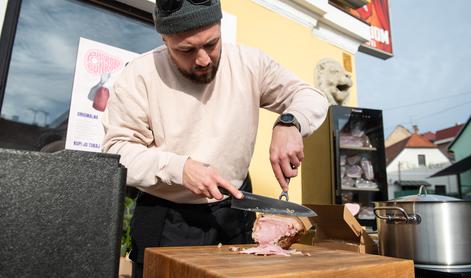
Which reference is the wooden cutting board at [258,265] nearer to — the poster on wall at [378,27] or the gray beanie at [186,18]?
the gray beanie at [186,18]

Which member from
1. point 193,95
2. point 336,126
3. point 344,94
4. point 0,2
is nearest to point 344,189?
point 336,126

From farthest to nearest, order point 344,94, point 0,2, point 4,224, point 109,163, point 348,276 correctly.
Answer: point 344,94, point 0,2, point 348,276, point 109,163, point 4,224

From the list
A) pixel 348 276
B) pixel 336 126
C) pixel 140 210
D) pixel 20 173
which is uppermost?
pixel 336 126

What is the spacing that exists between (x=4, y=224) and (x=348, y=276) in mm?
Answer: 1055

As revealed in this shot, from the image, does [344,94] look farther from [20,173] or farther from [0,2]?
[20,173]

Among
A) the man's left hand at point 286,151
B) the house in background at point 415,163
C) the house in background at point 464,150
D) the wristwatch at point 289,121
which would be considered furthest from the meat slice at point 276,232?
the house in background at point 415,163

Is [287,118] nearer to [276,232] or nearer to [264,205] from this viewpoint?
[264,205]

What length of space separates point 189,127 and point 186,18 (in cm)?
53

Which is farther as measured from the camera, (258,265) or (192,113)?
(192,113)

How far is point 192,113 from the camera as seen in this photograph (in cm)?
174

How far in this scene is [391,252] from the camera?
1738 mm

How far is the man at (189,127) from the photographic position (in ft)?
5.04

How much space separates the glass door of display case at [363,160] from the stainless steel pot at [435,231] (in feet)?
11.0

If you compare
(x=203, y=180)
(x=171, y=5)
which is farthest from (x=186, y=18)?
(x=203, y=180)
